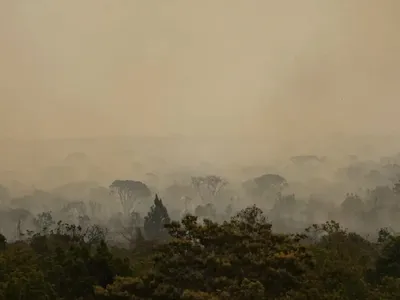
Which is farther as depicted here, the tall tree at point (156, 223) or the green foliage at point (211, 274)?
the tall tree at point (156, 223)

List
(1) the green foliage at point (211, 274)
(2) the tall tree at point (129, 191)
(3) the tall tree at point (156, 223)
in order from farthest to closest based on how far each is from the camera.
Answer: (2) the tall tree at point (129, 191)
(3) the tall tree at point (156, 223)
(1) the green foliage at point (211, 274)

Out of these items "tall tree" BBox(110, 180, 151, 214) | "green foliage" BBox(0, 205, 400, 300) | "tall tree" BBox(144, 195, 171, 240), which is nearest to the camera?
"green foliage" BBox(0, 205, 400, 300)

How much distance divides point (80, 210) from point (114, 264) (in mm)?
47505

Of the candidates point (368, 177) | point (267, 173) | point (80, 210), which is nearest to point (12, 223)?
point (80, 210)

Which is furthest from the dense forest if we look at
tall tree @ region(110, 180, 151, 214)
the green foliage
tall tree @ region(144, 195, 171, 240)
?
tall tree @ region(110, 180, 151, 214)

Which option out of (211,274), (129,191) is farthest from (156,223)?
(211,274)

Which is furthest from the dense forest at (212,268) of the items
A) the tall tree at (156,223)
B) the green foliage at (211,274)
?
the tall tree at (156,223)

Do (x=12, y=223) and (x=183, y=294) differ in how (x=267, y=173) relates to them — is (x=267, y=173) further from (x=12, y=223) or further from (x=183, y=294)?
(x=183, y=294)

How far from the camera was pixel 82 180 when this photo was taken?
60.5m

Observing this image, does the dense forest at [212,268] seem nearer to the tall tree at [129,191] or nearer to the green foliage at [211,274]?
the green foliage at [211,274]

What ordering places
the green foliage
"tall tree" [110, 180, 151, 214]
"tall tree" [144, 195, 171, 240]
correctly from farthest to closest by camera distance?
"tall tree" [110, 180, 151, 214], "tall tree" [144, 195, 171, 240], the green foliage

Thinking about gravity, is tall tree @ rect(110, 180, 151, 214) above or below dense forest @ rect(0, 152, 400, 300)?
above

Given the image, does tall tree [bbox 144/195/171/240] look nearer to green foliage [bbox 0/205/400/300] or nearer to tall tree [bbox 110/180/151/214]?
tall tree [bbox 110/180/151/214]

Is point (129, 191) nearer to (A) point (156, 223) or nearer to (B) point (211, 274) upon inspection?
(A) point (156, 223)
